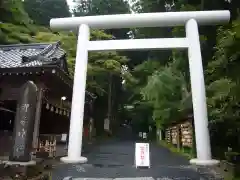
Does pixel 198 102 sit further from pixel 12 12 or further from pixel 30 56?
pixel 12 12

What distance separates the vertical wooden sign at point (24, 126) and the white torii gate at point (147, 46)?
1156mm

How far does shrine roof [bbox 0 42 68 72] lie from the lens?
869cm

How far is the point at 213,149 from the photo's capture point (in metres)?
9.52

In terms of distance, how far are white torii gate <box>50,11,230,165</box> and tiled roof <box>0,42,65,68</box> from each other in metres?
1.28

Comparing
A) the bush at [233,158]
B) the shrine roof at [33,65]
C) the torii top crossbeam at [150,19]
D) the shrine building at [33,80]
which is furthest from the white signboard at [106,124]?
the bush at [233,158]

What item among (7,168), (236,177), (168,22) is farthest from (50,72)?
(236,177)

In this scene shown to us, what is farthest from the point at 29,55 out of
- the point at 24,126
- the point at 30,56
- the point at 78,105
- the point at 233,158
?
the point at 233,158

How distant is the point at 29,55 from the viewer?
10492 millimetres

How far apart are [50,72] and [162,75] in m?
7.45

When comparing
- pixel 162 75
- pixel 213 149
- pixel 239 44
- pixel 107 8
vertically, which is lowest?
pixel 213 149

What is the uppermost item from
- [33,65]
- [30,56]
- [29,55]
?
[29,55]

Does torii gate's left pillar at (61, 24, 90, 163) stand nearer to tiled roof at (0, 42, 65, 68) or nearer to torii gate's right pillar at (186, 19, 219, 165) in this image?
tiled roof at (0, 42, 65, 68)

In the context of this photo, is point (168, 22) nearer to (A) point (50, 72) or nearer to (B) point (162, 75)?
(A) point (50, 72)

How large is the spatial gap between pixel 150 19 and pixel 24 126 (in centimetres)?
517
